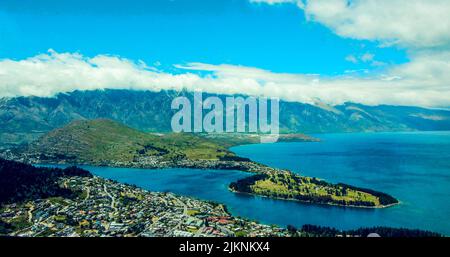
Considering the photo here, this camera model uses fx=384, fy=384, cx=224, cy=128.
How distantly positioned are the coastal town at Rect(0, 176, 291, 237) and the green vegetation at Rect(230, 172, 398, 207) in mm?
15707

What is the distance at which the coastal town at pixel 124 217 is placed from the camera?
40594 mm

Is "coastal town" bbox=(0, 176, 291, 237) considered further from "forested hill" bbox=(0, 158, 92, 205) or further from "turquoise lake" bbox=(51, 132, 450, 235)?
"turquoise lake" bbox=(51, 132, 450, 235)

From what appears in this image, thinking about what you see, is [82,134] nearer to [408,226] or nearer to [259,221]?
[259,221]

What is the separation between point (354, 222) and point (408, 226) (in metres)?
6.46

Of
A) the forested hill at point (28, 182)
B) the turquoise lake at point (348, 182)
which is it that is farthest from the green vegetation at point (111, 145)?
the forested hill at point (28, 182)

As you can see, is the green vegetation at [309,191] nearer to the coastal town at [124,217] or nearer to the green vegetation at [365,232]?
the green vegetation at [365,232]

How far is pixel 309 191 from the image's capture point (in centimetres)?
6912

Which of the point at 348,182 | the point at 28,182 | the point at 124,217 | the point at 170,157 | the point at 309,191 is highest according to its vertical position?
the point at 28,182

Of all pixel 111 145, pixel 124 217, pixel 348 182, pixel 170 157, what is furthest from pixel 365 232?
Answer: pixel 111 145

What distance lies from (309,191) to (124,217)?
35.3m

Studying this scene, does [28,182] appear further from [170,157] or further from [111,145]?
[111,145]

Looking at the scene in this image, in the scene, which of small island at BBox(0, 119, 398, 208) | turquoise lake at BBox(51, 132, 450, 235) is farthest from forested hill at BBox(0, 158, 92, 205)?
small island at BBox(0, 119, 398, 208)
